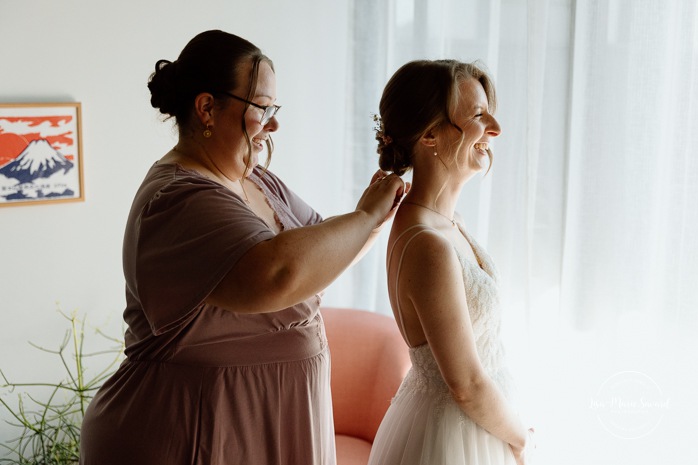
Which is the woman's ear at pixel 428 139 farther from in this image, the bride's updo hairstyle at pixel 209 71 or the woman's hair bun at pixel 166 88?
the woman's hair bun at pixel 166 88

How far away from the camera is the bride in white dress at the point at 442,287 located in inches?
56.9

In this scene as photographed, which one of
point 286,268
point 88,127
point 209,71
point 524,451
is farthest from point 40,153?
point 524,451

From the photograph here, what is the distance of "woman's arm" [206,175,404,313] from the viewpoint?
118cm

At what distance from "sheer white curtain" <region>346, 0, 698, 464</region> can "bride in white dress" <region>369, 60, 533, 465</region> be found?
0.71 m

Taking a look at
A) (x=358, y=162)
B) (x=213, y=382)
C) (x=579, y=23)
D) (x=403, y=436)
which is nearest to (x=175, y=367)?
(x=213, y=382)

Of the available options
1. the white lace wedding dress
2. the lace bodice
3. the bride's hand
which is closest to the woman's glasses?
the white lace wedding dress

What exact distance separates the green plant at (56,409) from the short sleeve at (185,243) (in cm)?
129

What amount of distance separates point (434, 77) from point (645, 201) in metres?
0.96

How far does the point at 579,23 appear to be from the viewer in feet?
7.29

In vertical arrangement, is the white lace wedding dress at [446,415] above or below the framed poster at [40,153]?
below

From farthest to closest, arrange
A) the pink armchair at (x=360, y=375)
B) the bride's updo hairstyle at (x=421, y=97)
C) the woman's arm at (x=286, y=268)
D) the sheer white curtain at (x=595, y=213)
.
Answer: the pink armchair at (x=360, y=375)
the sheer white curtain at (x=595, y=213)
the bride's updo hairstyle at (x=421, y=97)
the woman's arm at (x=286, y=268)

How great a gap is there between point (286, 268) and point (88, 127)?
5.54ft

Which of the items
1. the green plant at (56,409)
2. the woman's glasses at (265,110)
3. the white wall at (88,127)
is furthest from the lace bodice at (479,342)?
the white wall at (88,127)

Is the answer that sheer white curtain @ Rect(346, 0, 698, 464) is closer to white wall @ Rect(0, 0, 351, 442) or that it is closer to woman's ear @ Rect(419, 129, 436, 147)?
woman's ear @ Rect(419, 129, 436, 147)
